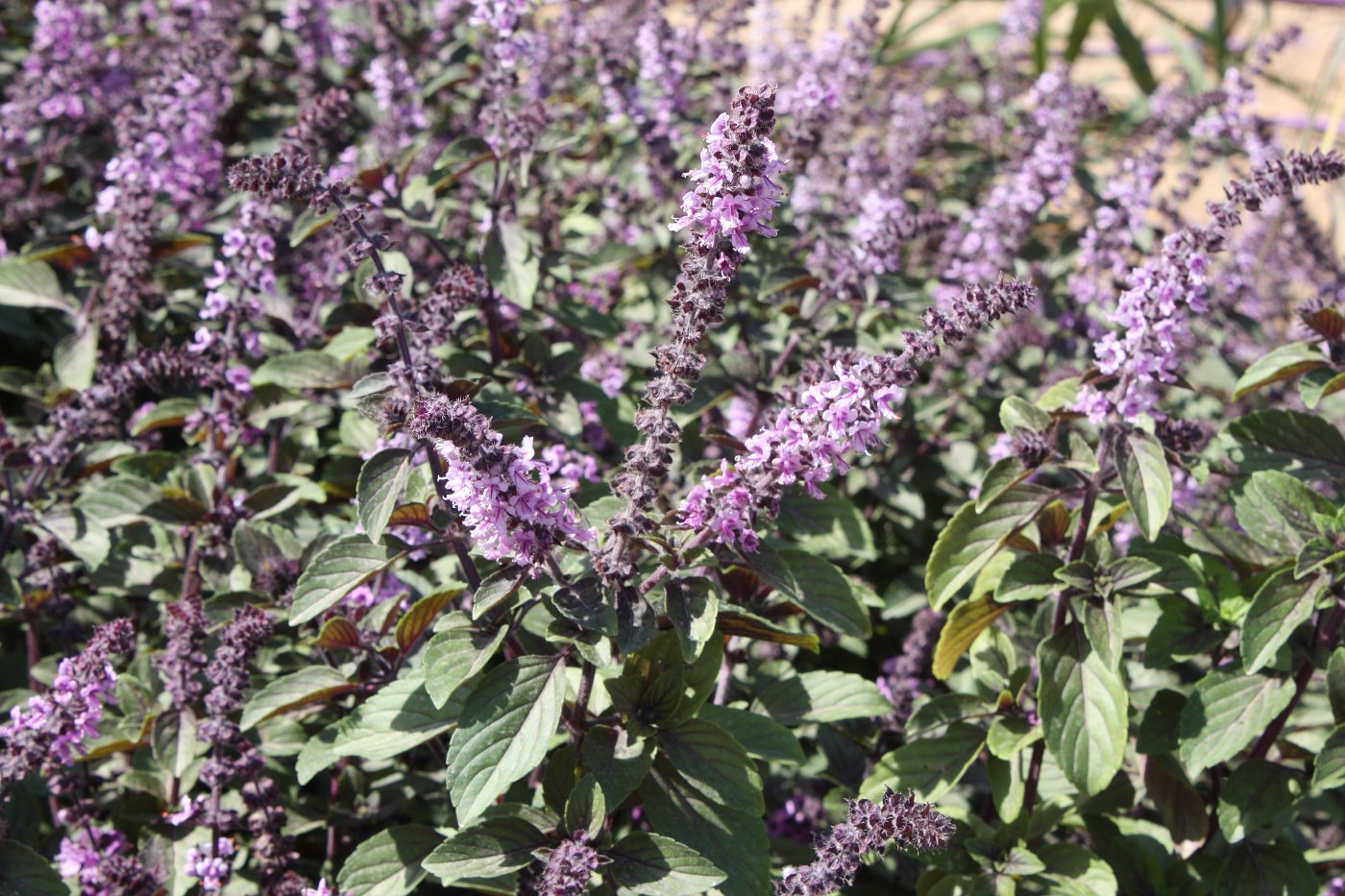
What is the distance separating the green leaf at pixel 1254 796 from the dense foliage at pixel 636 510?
1 cm

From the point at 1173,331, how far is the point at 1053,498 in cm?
54

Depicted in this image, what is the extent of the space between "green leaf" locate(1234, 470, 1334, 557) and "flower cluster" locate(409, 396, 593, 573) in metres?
1.95

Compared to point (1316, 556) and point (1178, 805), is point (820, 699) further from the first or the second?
point (1316, 556)

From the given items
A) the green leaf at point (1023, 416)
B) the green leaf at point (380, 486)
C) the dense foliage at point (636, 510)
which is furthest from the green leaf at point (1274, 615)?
the green leaf at point (380, 486)

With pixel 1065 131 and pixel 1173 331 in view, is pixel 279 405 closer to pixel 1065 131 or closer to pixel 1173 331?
pixel 1173 331

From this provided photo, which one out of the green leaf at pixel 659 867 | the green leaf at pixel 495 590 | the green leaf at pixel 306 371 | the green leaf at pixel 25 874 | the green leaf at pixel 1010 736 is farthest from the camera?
the green leaf at pixel 306 371

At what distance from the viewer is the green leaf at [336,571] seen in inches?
111

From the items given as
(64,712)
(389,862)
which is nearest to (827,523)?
(389,862)

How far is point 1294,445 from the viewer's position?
11.6 feet

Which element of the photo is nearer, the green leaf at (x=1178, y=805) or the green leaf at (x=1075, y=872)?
the green leaf at (x=1075, y=872)

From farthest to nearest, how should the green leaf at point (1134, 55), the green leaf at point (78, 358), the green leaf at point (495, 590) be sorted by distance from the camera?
the green leaf at point (1134, 55)
the green leaf at point (78, 358)
the green leaf at point (495, 590)

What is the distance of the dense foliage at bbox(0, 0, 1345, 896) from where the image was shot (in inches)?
105

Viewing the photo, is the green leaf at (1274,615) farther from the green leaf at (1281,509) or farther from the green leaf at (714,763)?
the green leaf at (714,763)

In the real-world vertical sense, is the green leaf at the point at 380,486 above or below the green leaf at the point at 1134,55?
below
